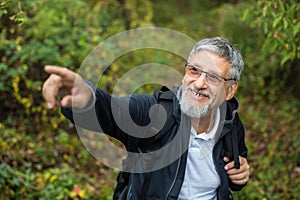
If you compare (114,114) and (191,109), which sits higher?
(191,109)

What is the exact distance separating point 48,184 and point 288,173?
2533 mm

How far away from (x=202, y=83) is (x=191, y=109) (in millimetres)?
157

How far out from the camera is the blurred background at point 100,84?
159 inches

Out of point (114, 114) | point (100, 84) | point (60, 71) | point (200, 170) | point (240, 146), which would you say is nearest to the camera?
point (60, 71)

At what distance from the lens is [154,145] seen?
2.50 m

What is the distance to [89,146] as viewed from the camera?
5070 mm

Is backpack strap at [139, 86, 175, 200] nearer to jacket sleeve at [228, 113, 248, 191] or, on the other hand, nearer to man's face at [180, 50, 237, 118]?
man's face at [180, 50, 237, 118]

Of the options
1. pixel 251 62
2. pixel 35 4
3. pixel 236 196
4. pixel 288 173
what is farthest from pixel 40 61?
pixel 251 62

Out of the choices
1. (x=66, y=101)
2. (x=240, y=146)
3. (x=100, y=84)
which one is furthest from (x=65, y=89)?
(x=100, y=84)

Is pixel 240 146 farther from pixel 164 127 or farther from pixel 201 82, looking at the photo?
pixel 164 127

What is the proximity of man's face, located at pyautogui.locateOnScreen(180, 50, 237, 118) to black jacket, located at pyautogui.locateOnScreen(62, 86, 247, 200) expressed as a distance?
0.23ft

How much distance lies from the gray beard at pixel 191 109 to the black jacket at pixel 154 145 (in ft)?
0.09

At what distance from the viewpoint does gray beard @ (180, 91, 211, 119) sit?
8.45ft

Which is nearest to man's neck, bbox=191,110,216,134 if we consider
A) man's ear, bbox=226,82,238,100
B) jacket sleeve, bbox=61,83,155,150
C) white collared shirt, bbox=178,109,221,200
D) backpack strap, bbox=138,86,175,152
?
white collared shirt, bbox=178,109,221,200
